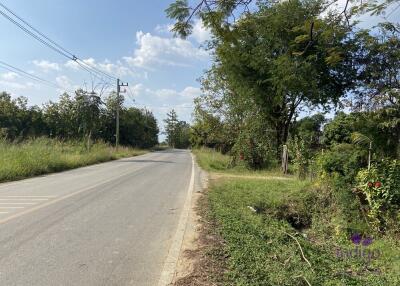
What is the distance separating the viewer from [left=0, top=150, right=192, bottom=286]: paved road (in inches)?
219

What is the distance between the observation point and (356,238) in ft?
28.6

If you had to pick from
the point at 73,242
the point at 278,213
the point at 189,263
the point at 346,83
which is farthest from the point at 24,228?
the point at 346,83

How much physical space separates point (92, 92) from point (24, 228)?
1682 inches

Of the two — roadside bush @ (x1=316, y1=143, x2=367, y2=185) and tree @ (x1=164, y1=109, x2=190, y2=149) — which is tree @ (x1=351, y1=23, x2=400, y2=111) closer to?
roadside bush @ (x1=316, y1=143, x2=367, y2=185)

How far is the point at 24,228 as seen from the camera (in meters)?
8.09

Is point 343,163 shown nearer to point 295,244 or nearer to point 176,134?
point 295,244

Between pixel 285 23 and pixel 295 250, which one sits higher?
pixel 285 23

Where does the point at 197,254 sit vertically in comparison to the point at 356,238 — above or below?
above

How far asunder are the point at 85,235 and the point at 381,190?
5930 millimetres

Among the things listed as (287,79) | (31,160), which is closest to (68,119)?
(31,160)

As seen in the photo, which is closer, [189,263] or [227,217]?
[189,263]

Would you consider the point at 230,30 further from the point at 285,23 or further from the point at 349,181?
the point at 285,23

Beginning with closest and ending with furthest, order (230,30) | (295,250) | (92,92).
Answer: (230,30), (295,250), (92,92)

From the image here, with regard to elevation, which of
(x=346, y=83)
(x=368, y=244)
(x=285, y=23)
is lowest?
(x=368, y=244)
